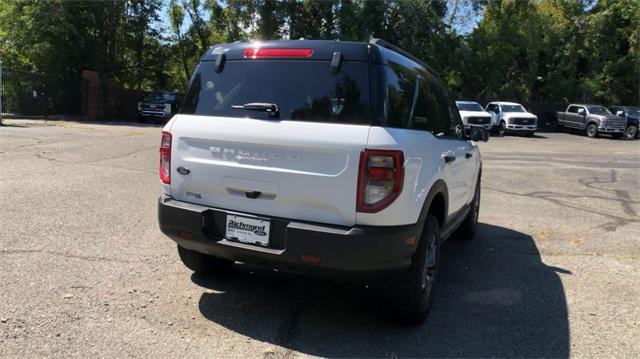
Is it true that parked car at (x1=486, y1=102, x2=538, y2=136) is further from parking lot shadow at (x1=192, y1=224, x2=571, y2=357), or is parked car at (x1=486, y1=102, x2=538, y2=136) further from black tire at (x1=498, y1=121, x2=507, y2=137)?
parking lot shadow at (x1=192, y1=224, x2=571, y2=357)

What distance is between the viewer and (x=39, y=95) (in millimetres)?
27688

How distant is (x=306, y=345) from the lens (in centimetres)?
373

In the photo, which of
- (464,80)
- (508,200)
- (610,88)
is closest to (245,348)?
(508,200)

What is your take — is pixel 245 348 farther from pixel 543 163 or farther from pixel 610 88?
pixel 610 88

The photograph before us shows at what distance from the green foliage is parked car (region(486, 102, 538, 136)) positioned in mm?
6126

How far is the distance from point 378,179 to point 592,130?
33.0m

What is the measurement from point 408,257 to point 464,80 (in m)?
38.8

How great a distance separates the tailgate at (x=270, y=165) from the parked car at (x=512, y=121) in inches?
1126

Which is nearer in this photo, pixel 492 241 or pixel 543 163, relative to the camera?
pixel 492 241

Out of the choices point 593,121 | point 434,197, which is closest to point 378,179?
point 434,197

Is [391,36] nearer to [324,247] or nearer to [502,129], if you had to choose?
[502,129]

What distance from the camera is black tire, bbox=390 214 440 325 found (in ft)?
13.0

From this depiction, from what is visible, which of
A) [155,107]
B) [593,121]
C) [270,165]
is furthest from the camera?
[593,121]

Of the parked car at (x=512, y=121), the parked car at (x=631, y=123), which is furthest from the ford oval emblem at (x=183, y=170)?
the parked car at (x=631, y=123)
